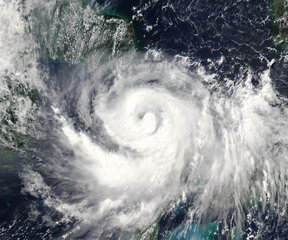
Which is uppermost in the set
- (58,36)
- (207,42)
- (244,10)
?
(244,10)

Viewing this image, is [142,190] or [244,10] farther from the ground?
[244,10]

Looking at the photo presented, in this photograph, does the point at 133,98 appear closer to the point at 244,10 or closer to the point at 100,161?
the point at 100,161

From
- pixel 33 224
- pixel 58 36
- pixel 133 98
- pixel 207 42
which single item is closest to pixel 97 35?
pixel 58 36

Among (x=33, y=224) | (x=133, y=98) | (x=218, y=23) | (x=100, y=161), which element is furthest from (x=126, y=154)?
(x=218, y=23)

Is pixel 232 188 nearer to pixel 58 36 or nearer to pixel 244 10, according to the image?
pixel 244 10

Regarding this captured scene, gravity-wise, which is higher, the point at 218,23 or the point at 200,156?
the point at 218,23

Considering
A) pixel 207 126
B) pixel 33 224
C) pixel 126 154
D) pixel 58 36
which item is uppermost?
pixel 58 36
